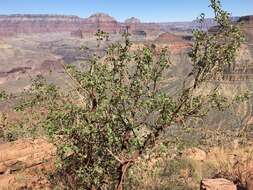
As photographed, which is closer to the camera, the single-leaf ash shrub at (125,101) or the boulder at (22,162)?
the single-leaf ash shrub at (125,101)

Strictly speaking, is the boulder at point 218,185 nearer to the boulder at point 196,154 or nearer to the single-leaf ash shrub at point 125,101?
the single-leaf ash shrub at point 125,101

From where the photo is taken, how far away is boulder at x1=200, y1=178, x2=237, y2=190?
1291 centimetres

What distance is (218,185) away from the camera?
1304 cm

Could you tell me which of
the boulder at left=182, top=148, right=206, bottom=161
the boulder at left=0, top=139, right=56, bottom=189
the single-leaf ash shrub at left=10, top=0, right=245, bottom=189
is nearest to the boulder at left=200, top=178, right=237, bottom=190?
the single-leaf ash shrub at left=10, top=0, right=245, bottom=189

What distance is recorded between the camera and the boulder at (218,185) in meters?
12.9

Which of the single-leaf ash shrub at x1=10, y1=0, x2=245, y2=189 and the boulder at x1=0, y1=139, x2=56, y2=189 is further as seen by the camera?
the boulder at x1=0, y1=139, x2=56, y2=189

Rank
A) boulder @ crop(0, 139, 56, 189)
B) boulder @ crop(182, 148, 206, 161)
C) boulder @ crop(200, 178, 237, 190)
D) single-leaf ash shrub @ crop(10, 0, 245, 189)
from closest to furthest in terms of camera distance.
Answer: single-leaf ash shrub @ crop(10, 0, 245, 189), boulder @ crop(200, 178, 237, 190), boulder @ crop(0, 139, 56, 189), boulder @ crop(182, 148, 206, 161)

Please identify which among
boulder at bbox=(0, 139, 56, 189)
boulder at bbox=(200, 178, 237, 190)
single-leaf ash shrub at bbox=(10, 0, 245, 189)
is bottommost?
boulder at bbox=(0, 139, 56, 189)

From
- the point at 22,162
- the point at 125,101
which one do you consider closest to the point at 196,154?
the point at 22,162

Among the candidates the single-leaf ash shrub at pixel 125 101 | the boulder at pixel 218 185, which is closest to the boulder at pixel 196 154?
the boulder at pixel 218 185

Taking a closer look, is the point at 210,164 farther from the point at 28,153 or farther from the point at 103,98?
the point at 103,98

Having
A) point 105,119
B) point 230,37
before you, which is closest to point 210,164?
point 230,37

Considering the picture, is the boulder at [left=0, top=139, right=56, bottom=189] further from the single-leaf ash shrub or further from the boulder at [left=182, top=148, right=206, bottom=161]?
the boulder at [left=182, top=148, right=206, bottom=161]

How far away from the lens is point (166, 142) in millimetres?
10586
